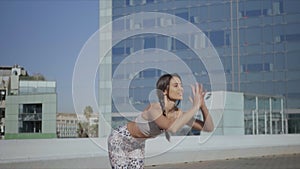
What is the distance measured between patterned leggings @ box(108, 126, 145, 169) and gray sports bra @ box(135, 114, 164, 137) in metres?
0.36

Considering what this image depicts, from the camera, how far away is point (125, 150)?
15.2 ft

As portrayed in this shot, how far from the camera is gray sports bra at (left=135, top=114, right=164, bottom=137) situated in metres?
3.99

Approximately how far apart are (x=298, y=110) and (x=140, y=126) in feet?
137

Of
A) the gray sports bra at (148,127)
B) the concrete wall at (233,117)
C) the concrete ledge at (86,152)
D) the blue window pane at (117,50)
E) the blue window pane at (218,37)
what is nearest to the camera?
the gray sports bra at (148,127)

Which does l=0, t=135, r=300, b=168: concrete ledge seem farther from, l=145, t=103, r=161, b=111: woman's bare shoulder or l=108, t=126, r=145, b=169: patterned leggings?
l=145, t=103, r=161, b=111: woman's bare shoulder

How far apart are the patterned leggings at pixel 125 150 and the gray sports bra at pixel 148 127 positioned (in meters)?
0.36

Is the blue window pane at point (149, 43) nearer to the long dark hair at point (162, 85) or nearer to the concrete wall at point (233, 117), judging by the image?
the long dark hair at point (162, 85)

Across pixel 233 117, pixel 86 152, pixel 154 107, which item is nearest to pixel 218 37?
pixel 233 117

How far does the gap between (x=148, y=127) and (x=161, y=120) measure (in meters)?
0.31

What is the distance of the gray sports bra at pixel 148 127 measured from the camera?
3990 mm

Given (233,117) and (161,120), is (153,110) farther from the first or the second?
(233,117)

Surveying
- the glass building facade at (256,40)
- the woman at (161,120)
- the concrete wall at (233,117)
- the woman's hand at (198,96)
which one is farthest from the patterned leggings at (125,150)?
the glass building facade at (256,40)

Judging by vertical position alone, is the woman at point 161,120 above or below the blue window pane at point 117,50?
below

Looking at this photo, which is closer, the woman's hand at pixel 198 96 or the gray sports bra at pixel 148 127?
the woman's hand at pixel 198 96
